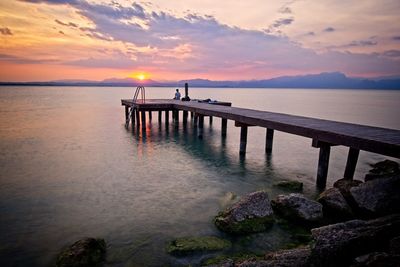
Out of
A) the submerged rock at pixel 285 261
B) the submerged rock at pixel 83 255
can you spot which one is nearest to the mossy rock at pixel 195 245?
the submerged rock at pixel 285 261

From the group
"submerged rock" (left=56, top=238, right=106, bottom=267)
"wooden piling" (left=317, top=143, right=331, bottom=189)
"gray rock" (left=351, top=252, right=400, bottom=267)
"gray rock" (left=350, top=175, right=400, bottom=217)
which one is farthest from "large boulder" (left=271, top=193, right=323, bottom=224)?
"submerged rock" (left=56, top=238, right=106, bottom=267)

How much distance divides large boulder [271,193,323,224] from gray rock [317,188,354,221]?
0.48m

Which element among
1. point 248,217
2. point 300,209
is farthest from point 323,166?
point 248,217

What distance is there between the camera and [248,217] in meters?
7.02

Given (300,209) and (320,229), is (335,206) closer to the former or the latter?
(300,209)

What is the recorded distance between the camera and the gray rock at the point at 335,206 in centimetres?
729

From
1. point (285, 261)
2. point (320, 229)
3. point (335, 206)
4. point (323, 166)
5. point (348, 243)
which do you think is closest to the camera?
point (348, 243)

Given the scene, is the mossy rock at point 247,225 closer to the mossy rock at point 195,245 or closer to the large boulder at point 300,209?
the mossy rock at point 195,245

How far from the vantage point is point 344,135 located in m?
8.62

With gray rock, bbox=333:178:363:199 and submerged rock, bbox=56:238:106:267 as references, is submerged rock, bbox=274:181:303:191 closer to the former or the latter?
gray rock, bbox=333:178:363:199

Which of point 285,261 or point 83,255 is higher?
point 285,261

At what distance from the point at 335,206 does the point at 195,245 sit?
405 cm

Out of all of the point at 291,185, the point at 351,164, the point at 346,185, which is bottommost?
the point at 291,185

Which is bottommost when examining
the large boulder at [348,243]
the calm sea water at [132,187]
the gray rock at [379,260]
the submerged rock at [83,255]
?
the calm sea water at [132,187]
